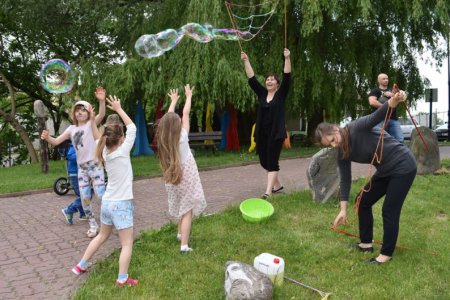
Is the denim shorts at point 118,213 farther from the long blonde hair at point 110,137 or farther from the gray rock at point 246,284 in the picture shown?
the gray rock at point 246,284

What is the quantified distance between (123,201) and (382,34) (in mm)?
14226

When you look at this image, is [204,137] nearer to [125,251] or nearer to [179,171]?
[179,171]

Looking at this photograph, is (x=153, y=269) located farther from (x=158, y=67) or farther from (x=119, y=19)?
(x=119, y=19)

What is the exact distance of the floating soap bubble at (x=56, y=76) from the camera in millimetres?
8477

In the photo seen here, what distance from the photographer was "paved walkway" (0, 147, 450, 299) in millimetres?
4691

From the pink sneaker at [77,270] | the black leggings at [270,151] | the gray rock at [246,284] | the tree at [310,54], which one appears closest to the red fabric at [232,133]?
the tree at [310,54]

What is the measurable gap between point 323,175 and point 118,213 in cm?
389

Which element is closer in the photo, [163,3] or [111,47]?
[163,3]

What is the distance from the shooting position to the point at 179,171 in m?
4.92

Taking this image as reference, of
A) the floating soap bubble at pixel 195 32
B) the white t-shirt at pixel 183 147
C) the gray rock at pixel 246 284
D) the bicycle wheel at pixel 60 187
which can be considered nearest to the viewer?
the gray rock at pixel 246 284

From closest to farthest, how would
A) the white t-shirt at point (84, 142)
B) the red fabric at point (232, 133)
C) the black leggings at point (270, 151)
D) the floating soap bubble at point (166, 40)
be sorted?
1. the white t-shirt at point (84, 142)
2. the black leggings at point (270, 151)
3. the floating soap bubble at point (166, 40)
4. the red fabric at point (232, 133)

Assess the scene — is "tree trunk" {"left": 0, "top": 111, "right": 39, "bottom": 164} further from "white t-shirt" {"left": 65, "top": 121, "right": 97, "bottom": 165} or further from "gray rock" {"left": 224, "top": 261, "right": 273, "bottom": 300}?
"gray rock" {"left": 224, "top": 261, "right": 273, "bottom": 300}

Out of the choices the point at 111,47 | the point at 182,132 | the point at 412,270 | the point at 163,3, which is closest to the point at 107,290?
the point at 182,132

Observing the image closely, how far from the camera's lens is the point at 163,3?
16.4 meters
